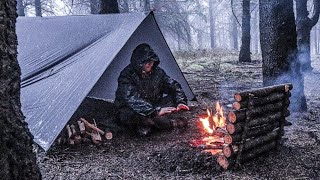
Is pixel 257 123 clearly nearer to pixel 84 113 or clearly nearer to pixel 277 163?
pixel 277 163

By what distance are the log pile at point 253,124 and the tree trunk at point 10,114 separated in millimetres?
2107

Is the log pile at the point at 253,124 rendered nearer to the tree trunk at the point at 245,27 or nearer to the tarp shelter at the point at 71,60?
the tarp shelter at the point at 71,60

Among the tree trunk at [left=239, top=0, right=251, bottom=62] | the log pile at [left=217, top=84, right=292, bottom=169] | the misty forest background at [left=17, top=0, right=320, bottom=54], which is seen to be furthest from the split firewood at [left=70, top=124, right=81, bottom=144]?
the tree trunk at [left=239, top=0, right=251, bottom=62]

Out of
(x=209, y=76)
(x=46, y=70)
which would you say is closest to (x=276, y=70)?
(x=46, y=70)

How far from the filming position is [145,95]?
544 centimetres

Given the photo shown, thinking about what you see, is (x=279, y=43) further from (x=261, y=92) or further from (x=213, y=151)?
(x=213, y=151)

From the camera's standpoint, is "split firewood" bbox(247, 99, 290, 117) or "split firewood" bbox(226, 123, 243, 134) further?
"split firewood" bbox(247, 99, 290, 117)

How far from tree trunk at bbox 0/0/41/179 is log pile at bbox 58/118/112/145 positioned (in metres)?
2.75

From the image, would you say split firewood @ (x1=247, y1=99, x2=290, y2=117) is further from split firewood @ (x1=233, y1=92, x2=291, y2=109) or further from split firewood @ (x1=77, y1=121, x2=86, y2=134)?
split firewood @ (x1=77, y1=121, x2=86, y2=134)

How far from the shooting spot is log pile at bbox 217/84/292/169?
3.37 metres

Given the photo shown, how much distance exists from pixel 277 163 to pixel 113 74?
11.8ft

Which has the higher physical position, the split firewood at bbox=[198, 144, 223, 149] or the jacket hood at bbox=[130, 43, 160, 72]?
the jacket hood at bbox=[130, 43, 160, 72]

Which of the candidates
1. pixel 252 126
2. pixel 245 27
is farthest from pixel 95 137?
pixel 245 27

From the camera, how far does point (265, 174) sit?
3.40m
